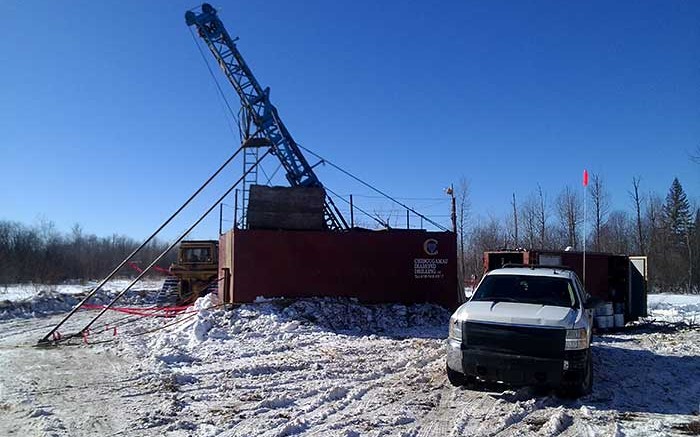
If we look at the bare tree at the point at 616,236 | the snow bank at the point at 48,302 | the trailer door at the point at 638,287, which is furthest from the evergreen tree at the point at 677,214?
the snow bank at the point at 48,302

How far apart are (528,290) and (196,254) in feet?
77.9

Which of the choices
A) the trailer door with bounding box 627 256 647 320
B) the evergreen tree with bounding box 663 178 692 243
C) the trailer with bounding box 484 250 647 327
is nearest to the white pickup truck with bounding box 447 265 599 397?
the trailer with bounding box 484 250 647 327

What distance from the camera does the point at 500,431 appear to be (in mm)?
6918

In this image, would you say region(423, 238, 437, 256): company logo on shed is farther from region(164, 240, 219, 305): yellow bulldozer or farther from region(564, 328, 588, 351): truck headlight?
region(164, 240, 219, 305): yellow bulldozer

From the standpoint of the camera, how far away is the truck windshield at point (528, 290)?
379 inches

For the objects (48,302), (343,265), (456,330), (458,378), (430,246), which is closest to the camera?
(456,330)

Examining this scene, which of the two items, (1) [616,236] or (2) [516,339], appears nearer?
(2) [516,339]

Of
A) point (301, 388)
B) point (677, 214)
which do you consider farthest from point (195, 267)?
point (677, 214)

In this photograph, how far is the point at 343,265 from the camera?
19.3 meters

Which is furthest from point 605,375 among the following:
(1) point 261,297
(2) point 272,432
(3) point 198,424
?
(1) point 261,297

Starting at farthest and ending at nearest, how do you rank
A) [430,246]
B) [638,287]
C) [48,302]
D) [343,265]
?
[48,302] < [638,287] < [430,246] < [343,265]

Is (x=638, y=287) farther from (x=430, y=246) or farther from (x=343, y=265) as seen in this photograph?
(x=343, y=265)

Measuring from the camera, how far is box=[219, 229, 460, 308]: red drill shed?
1848cm

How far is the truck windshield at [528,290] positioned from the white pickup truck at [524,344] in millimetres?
41
